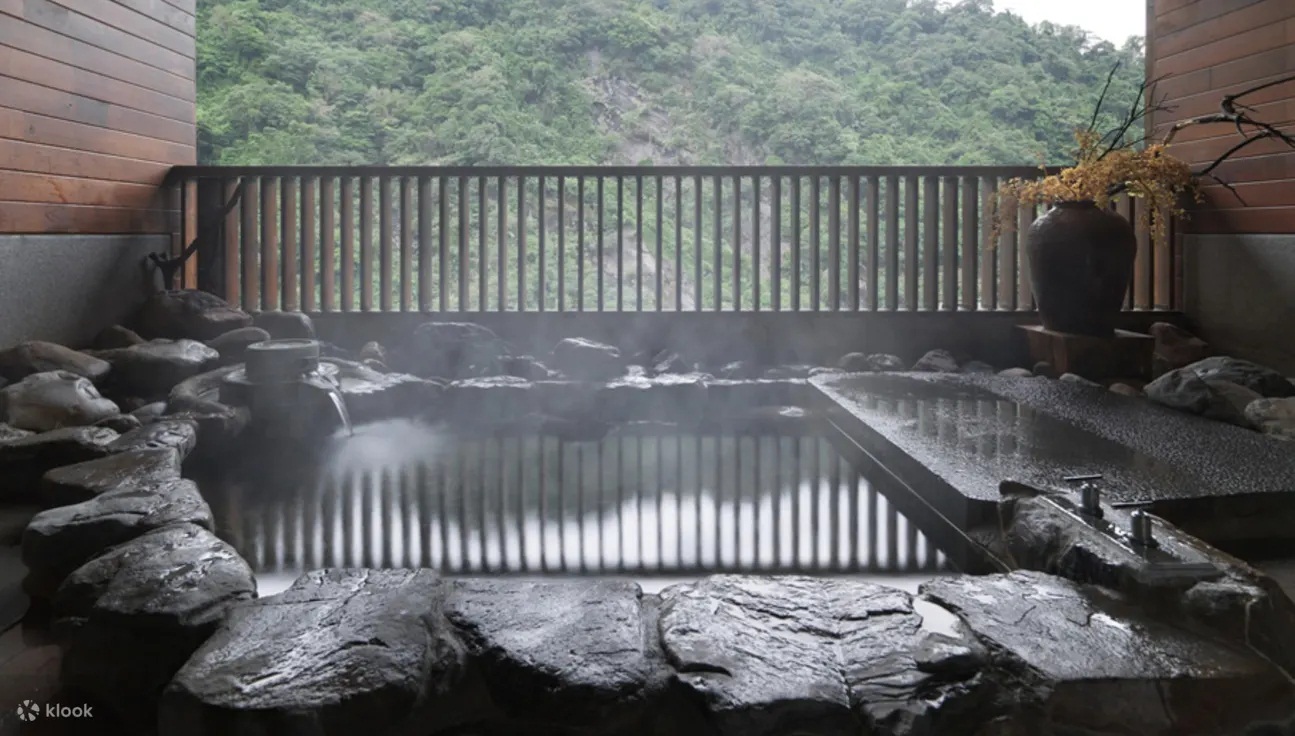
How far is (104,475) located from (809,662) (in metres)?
1.97

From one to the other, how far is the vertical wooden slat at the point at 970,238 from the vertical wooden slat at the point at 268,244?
3.80m

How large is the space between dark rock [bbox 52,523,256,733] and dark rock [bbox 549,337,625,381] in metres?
3.06

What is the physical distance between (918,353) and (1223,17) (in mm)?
2336

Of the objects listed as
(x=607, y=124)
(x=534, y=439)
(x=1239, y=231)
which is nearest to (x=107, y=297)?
(x=534, y=439)

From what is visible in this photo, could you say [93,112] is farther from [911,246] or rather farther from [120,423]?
[911,246]

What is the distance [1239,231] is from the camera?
198 inches

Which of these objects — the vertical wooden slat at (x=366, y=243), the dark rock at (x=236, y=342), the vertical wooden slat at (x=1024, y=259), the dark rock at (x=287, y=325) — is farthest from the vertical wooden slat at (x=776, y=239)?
the dark rock at (x=236, y=342)

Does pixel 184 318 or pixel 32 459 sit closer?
pixel 32 459

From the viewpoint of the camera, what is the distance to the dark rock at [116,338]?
15.4 feet

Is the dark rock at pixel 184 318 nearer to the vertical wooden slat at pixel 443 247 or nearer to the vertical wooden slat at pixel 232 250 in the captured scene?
the vertical wooden slat at pixel 232 250

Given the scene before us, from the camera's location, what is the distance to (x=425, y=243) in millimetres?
5492

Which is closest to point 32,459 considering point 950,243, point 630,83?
point 950,243

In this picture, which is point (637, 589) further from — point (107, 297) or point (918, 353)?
point (107, 297)

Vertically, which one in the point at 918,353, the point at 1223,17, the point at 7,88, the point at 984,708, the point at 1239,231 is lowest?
the point at 984,708
